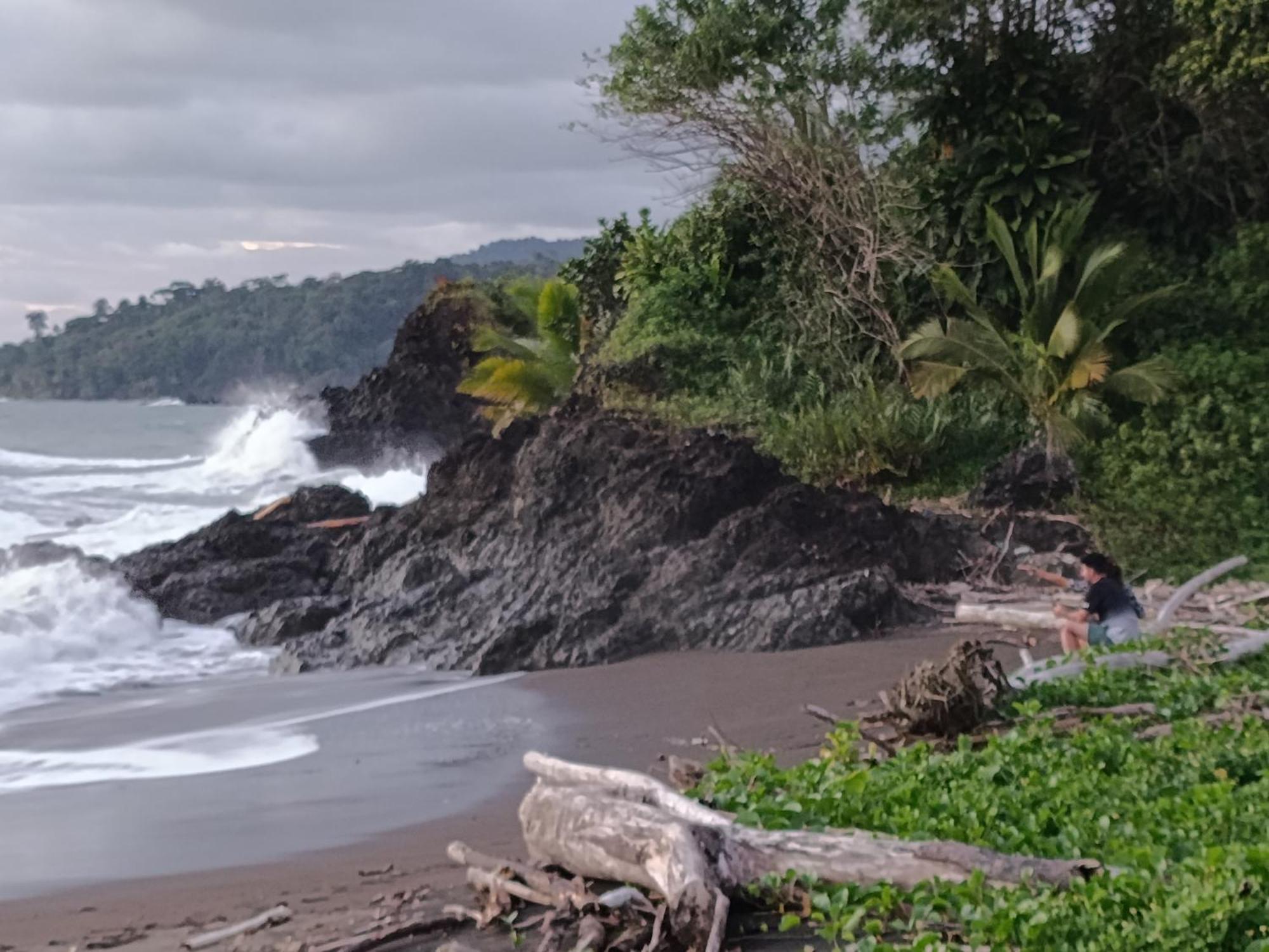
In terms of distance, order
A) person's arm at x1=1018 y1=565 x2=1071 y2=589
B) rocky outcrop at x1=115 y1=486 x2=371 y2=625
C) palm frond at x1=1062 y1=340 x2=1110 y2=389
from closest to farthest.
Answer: person's arm at x1=1018 y1=565 x2=1071 y2=589 < palm frond at x1=1062 y1=340 x2=1110 y2=389 < rocky outcrop at x1=115 y1=486 x2=371 y2=625

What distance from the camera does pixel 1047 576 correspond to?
11469 mm

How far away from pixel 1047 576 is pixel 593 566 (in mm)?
3864

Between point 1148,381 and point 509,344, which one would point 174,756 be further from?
→ point 509,344

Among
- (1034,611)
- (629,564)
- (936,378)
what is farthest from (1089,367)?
(629,564)

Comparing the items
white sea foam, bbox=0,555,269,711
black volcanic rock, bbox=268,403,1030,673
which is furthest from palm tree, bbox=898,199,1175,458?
white sea foam, bbox=0,555,269,711

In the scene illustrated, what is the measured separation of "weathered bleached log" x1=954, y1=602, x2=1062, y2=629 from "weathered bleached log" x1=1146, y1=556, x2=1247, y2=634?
849mm

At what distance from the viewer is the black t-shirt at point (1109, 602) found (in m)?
9.15

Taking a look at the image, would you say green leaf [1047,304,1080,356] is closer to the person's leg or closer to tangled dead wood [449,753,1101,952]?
the person's leg

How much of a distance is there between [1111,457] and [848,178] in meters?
5.38

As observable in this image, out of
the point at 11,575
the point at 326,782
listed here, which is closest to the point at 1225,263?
the point at 326,782

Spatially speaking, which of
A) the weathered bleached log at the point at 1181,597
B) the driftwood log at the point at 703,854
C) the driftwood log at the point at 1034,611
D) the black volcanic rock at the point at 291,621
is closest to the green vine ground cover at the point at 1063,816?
the driftwood log at the point at 703,854

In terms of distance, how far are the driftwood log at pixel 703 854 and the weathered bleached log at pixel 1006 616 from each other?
6.01 metres

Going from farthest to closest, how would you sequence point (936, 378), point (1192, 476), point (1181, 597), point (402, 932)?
point (936, 378) → point (1192, 476) → point (1181, 597) → point (402, 932)

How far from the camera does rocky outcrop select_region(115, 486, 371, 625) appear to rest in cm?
1458
